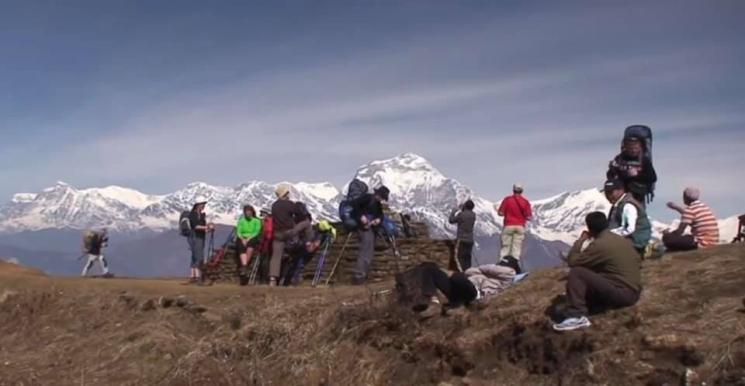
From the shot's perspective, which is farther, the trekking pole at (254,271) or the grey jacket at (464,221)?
the grey jacket at (464,221)

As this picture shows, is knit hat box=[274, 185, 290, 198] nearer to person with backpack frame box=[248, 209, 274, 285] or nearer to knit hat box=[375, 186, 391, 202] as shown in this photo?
person with backpack frame box=[248, 209, 274, 285]

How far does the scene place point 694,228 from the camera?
1462 centimetres

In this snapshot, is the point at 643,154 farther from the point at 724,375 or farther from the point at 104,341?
the point at 104,341

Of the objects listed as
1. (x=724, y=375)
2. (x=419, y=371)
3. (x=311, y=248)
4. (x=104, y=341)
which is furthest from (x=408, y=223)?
(x=724, y=375)

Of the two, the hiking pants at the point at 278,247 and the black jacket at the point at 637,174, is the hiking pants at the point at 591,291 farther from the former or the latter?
the hiking pants at the point at 278,247

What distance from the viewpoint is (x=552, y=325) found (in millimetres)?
11625

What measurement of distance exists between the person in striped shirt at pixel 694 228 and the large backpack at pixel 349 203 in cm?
718

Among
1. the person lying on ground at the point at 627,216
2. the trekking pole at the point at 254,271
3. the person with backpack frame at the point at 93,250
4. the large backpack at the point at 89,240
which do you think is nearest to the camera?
the person lying on ground at the point at 627,216

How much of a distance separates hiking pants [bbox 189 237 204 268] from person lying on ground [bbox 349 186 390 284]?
19.8 ft

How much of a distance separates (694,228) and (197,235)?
1359 centimetres

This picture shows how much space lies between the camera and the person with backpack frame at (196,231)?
894 inches

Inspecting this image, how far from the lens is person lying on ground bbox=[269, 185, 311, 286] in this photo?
19750mm

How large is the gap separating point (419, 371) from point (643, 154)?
5.18 m

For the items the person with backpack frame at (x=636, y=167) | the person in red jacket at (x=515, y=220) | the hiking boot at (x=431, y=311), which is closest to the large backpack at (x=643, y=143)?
the person with backpack frame at (x=636, y=167)
